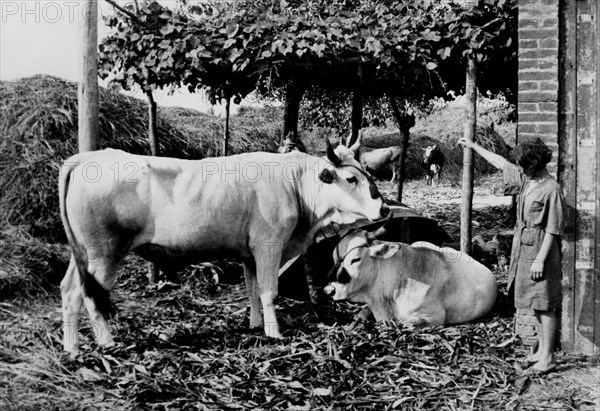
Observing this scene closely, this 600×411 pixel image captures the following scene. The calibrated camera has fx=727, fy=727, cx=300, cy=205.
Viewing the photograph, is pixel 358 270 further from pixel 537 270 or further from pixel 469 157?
pixel 537 270

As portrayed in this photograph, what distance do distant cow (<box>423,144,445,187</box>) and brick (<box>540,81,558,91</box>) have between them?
2026cm

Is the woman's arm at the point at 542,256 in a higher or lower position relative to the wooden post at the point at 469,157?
lower

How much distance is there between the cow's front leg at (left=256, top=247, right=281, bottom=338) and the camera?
6.74 m

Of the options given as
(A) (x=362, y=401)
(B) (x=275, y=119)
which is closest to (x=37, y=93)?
(A) (x=362, y=401)

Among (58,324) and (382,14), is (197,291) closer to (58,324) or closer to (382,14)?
(58,324)

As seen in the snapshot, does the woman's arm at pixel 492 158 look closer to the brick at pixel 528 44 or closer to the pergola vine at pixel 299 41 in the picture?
the brick at pixel 528 44

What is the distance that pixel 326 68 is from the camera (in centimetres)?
928

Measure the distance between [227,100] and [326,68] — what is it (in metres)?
2.19

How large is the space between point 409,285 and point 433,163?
2014 centimetres

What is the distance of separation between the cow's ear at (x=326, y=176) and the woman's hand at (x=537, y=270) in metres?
2.11

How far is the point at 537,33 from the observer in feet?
21.3

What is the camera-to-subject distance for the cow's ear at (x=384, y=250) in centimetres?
752

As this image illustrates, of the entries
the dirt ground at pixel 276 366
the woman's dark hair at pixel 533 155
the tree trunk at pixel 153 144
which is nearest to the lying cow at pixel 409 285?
the dirt ground at pixel 276 366

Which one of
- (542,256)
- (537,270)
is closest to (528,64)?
(542,256)
